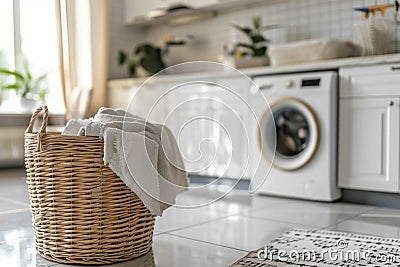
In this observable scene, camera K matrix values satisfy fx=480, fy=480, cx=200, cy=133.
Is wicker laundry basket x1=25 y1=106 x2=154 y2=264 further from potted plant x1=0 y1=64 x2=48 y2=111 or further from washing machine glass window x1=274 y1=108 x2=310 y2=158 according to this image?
potted plant x1=0 y1=64 x2=48 y2=111

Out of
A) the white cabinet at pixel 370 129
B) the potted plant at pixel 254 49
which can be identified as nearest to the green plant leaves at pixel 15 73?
the potted plant at pixel 254 49

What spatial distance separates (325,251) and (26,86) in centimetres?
369

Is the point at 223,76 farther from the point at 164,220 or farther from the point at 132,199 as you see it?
the point at 132,199

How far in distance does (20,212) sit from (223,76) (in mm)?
1708

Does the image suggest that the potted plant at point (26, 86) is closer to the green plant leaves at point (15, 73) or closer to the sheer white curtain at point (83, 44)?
the green plant leaves at point (15, 73)

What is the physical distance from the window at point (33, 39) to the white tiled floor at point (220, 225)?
1.95m

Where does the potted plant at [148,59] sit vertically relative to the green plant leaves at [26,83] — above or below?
above

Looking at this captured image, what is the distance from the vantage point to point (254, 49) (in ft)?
12.1

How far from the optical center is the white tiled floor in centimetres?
175

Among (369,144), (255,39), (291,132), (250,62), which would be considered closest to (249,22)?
(255,39)

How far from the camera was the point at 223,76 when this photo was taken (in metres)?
3.54

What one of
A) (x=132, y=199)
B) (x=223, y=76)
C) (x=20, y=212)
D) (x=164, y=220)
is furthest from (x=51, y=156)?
(x=223, y=76)

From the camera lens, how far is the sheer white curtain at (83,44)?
477 centimetres

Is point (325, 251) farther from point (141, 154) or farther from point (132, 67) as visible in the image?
point (132, 67)
